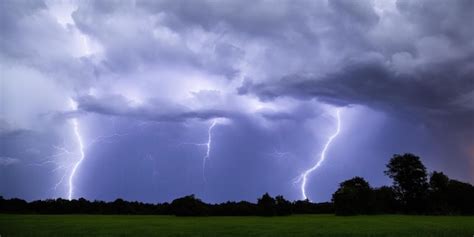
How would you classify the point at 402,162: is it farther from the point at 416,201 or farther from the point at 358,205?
the point at 358,205

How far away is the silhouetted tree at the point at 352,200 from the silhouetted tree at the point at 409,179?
11.8m

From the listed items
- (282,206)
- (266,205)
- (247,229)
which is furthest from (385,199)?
(247,229)

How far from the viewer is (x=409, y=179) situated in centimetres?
8881

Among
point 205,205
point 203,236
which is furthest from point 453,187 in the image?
point 203,236

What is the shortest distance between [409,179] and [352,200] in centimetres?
1944

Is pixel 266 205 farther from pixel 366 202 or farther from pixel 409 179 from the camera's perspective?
pixel 409 179

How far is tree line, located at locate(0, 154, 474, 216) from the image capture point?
78688 mm

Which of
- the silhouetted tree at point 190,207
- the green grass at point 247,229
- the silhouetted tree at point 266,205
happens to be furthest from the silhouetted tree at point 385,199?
the green grass at point 247,229

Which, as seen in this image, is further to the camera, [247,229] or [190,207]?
[190,207]

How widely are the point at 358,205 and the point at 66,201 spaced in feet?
221

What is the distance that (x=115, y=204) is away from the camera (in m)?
101

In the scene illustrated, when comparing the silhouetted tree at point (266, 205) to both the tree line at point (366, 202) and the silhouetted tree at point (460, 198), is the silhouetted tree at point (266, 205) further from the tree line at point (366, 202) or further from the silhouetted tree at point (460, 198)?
the silhouetted tree at point (460, 198)

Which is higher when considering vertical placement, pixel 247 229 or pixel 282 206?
pixel 282 206

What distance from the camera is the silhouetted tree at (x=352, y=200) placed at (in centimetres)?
7712
